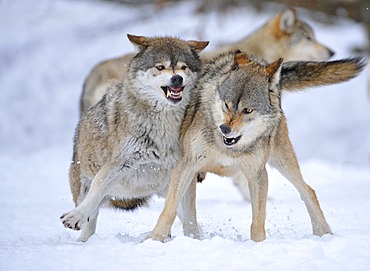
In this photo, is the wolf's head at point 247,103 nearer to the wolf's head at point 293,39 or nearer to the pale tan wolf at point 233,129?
the pale tan wolf at point 233,129

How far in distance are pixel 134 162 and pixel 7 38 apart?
542 inches

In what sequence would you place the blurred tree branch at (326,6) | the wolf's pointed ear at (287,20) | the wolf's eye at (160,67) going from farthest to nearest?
1. the blurred tree branch at (326,6)
2. the wolf's pointed ear at (287,20)
3. the wolf's eye at (160,67)

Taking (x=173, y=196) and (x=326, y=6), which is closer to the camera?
(x=173, y=196)

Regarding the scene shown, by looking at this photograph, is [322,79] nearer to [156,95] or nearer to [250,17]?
[156,95]

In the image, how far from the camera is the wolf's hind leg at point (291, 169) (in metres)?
6.09

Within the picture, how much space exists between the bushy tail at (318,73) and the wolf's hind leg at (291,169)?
50 centimetres

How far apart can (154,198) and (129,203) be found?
2.16 metres

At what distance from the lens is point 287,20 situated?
10.9m

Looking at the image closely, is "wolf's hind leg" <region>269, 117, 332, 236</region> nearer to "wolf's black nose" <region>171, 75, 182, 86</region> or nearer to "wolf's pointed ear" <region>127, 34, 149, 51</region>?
"wolf's black nose" <region>171, 75, 182, 86</region>

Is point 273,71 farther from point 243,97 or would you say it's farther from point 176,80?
point 176,80

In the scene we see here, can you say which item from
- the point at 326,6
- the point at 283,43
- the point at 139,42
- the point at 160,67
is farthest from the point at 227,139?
the point at 326,6

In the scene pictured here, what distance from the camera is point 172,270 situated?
444 cm

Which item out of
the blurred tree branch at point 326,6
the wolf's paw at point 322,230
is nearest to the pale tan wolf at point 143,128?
the wolf's paw at point 322,230

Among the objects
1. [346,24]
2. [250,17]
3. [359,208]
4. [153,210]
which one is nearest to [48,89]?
[250,17]
